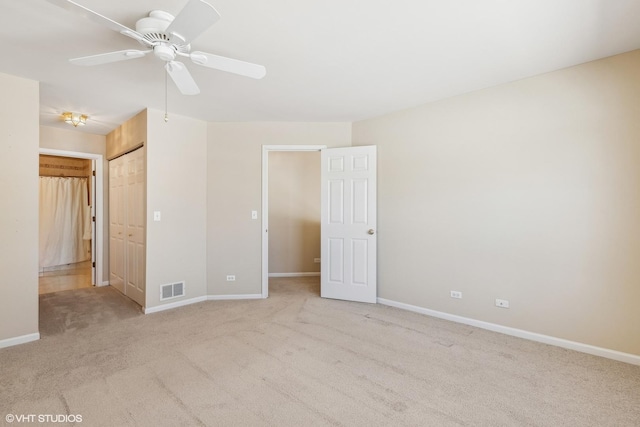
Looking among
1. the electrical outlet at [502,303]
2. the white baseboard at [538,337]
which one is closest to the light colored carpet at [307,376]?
the white baseboard at [538,337]

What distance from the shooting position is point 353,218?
156 inches

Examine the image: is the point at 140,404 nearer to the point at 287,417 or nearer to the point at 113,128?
the point at 287,417

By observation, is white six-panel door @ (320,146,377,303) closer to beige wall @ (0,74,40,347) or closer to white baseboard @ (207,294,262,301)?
white baseboard @ (207,294,262,301)

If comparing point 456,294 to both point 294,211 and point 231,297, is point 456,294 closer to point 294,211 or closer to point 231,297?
point 231,297

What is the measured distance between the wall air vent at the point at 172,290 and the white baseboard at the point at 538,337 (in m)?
2.81

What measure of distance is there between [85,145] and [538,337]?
247 inches

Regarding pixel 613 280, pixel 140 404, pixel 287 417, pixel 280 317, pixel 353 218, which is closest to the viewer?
pixel 287 417

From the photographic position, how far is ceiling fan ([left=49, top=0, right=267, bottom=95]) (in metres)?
1.46

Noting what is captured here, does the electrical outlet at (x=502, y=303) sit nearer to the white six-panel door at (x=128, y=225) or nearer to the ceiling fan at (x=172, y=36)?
the ceiling fan at (x=172, y=36)

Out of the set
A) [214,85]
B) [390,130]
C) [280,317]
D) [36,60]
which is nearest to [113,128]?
[36,60]

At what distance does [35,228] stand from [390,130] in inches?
154

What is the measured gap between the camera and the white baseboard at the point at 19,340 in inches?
103

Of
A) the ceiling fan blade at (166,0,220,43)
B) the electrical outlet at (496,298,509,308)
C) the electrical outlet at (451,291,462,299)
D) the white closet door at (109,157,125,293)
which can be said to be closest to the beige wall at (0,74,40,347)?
the white closet door at (109,157,125,293)

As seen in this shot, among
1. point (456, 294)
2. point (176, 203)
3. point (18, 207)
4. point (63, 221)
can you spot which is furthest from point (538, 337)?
point (63, 221)
